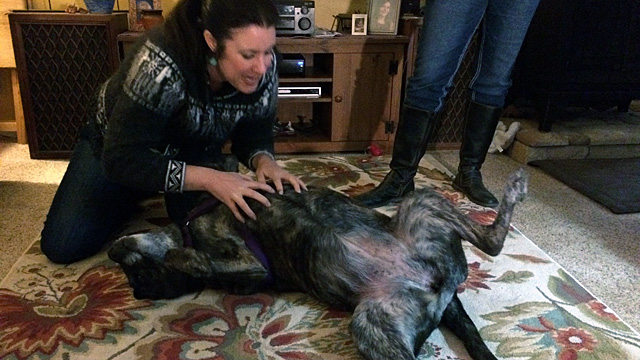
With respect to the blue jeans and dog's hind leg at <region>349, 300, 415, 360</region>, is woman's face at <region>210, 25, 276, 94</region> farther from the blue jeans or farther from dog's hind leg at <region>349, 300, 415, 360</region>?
the blue jeans

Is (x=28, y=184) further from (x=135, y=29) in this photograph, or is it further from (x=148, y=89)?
(x=148, y=89)

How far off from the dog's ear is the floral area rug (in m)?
0.13

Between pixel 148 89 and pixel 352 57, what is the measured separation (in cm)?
149

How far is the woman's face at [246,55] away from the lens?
→ 4.03ft

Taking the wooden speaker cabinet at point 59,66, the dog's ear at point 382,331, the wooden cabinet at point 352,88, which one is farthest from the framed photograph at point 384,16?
the dog's ear at point 382,331

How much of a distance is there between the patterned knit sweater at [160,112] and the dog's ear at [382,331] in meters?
0.57

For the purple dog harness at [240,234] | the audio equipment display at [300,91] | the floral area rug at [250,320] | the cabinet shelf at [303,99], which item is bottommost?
the floral area rug at [250,320]

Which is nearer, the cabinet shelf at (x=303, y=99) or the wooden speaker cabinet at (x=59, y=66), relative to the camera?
the wooden speaker cabinet at (x=59, y=66)

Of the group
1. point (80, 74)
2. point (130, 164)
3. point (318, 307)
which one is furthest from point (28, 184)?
point (318, 307)

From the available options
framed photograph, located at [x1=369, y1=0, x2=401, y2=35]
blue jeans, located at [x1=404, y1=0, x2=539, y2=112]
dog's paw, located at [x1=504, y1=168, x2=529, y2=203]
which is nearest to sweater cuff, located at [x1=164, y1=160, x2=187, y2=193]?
dog's paw, located at [x1=504, y1=168, x2=529, y2=203]

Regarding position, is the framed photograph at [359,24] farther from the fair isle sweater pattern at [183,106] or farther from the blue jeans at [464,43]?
the fair isle sweater pattern at [183,106]

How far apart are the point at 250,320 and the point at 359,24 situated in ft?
5.81

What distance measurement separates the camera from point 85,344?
125cm

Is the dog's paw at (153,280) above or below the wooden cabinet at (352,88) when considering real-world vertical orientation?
below
